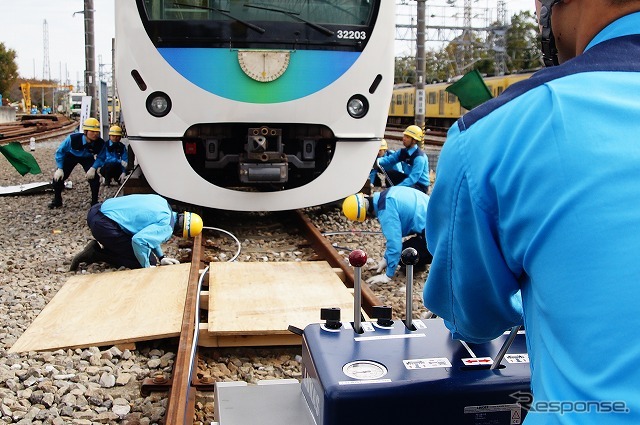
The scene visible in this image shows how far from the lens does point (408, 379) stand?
1.50 metres

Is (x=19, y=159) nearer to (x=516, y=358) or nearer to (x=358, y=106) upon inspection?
(x=358, y=106)

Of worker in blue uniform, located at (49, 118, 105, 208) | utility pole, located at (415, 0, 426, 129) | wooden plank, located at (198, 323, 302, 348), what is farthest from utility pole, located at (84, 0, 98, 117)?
wooden plank, located at (198, 323, 302, 348)

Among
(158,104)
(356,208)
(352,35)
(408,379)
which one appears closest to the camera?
(408,379)

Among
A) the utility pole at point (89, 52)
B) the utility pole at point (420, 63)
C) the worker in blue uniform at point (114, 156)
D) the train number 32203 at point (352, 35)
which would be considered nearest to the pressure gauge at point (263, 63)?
the train number 32203 at point (352, 35)

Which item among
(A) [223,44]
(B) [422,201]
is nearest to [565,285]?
(B) [422,201]

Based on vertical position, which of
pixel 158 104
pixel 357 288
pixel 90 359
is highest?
pixel 158 104

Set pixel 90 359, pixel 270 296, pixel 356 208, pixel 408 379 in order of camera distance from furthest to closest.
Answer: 1. pixel 356 208
2. pixel 270 296
3. pixel 90 359
4. pixel 408 379

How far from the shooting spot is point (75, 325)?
3.96m

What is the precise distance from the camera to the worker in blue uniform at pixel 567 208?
79cm

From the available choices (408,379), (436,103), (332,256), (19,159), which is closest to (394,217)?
(332,256)

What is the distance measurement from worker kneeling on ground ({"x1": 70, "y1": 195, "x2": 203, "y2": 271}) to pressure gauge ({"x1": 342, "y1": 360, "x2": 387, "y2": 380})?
3.94 meters

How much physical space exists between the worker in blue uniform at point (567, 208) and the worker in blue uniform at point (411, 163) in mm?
7550

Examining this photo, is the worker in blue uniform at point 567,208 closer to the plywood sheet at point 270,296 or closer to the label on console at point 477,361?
the label on console at point 477,361

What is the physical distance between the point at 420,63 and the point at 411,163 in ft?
19.2
